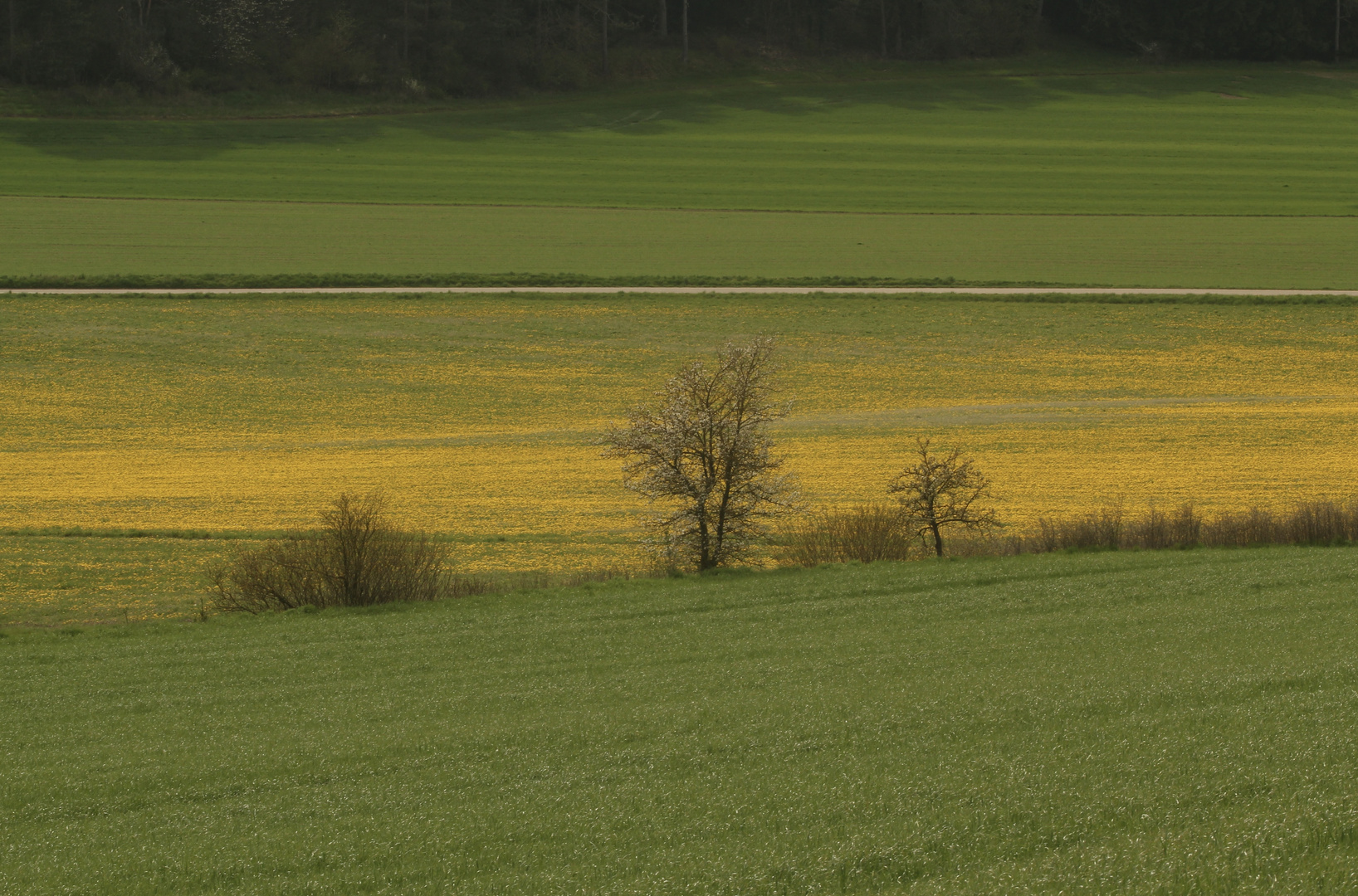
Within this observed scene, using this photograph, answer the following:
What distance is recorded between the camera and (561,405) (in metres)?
34.4

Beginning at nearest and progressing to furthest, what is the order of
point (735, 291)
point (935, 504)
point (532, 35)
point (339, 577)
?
point (339, 577), point (935, 504), point (735, 291), point (532, 35)

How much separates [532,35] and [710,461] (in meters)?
77.3

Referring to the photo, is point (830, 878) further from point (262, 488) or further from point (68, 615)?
point (262, 488)

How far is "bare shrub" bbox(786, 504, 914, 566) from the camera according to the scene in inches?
768

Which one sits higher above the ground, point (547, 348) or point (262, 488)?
point (547, 348)

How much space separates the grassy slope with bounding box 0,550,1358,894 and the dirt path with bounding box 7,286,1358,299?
31965mm

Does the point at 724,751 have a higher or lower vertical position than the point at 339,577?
lower

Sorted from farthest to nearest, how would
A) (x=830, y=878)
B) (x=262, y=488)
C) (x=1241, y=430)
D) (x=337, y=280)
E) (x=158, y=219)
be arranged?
(x=158, y=219) < (x=337, y=280) < (x=1241, y=430) < (x=262, y=488) < (x=830, y=878)

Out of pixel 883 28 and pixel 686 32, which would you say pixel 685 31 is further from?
pixel 883 28

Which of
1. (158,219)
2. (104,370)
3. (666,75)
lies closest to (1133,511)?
(104,370)

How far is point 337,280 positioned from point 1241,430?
3158 centimetres

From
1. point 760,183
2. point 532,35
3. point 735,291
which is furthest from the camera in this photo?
point 532,35

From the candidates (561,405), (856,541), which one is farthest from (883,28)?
(856,541)

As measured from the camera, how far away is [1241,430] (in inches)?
1178
